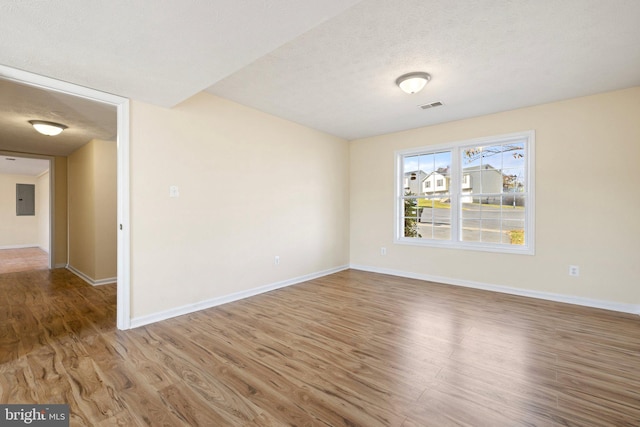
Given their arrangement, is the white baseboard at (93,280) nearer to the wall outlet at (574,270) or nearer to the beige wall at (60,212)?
the beige wall at (60,212)

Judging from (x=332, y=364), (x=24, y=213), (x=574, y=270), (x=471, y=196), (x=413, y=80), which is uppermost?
(x=413, y=80)

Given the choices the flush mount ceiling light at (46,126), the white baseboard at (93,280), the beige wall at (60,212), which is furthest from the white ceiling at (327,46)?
the beige wall at (60,212)

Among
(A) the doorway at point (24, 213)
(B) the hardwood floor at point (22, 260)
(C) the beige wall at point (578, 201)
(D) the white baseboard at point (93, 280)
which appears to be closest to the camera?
(C) the beige wall at point (578, 201)

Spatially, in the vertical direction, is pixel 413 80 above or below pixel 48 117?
above

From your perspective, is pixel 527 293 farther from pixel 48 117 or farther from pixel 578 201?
pixel 48 117

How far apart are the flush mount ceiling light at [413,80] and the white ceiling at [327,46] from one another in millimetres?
86

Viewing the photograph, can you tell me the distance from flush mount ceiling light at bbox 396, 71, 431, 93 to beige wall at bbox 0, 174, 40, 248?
11.4 m

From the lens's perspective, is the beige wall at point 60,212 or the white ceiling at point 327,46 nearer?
the white ceiling at point 327,46

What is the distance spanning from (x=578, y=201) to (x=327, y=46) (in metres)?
3.61

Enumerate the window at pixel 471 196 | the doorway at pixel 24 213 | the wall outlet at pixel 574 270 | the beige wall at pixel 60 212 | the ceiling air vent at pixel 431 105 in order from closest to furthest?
the wall outlet at pixel 574 270 < the ceiling air vent at pixel 431 105 < the window at pixel 471 196 < the beige wall at pixel 60 212 < the doorway at pixel 24 213

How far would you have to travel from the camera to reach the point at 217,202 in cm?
352

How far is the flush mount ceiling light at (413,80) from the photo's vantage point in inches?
113

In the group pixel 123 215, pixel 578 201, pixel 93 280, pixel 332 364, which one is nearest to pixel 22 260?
pixel 93 280

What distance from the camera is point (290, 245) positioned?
4.51m
